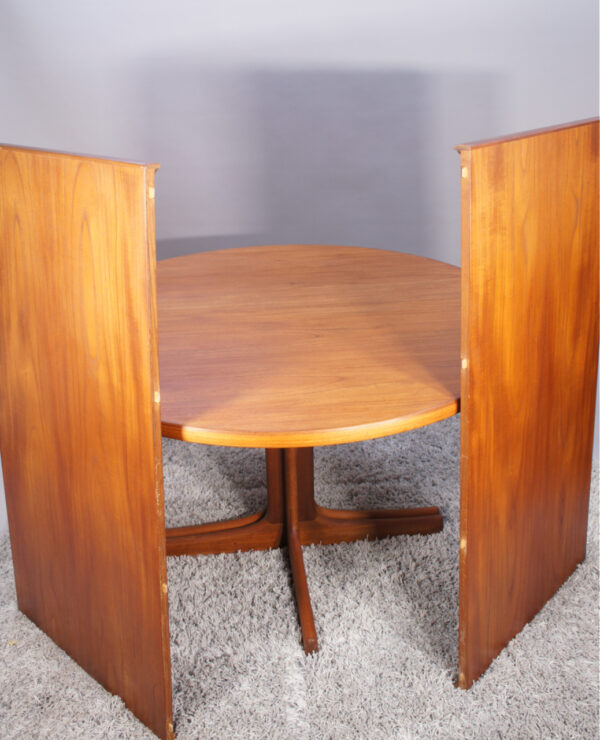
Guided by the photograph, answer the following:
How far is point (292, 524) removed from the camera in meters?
2.20

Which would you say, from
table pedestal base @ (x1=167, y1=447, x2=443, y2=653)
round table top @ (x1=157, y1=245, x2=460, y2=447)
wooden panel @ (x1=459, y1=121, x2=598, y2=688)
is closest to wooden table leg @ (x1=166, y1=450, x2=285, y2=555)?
table pedestal base @ (x1=167, y1=447, x2=443, y2=653)

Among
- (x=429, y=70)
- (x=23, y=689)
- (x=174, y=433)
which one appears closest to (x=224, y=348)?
(x=174, y=433)

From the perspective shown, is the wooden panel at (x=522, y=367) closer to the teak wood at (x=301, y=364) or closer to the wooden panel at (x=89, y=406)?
the teak wood at (x=301, y=364)

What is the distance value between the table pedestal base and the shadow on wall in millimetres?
1444

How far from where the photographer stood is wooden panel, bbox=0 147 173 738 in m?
1.37

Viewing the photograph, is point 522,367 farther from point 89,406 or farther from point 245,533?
point 245,533

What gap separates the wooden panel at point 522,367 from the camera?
147cm

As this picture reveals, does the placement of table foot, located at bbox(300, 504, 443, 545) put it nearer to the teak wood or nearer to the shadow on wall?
the teak wood

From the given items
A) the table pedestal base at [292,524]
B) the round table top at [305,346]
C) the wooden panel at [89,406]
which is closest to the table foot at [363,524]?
the table pedestal base at [292,524]

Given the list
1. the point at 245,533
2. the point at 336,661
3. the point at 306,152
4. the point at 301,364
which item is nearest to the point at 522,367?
the point at 301,364

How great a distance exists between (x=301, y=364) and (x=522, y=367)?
0.41 metres

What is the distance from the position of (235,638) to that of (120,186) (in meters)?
1.04

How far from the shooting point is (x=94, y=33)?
307 centimetres

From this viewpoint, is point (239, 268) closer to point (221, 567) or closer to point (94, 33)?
point (221, 567)
